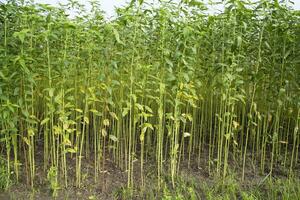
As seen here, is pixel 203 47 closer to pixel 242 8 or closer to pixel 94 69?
pixel 242 8

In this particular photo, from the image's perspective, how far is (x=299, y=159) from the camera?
17.6 feet

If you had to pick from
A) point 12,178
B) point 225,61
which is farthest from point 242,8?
point 12,178

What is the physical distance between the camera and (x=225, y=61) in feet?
14.1

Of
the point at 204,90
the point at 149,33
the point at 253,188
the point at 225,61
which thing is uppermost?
the point at 149,33

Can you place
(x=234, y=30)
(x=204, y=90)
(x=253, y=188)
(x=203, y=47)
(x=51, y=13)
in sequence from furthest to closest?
(x=204, y=90), (x=203, y=47), (x=253, y=188), (x=234, y=30), (x=51, y=13)

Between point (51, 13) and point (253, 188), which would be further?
point (253, 188)

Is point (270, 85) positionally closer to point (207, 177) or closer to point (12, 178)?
point (207, 177)

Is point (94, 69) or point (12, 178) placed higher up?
point (94, 69)

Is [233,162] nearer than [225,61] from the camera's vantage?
No

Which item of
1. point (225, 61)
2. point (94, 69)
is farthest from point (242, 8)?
point (94, 69)

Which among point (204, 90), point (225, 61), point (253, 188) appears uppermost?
point (225, 61)

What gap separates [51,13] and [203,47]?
1954 millimetres

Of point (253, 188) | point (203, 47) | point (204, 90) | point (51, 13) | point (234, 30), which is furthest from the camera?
point (204, 90)

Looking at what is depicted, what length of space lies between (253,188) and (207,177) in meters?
0.55
